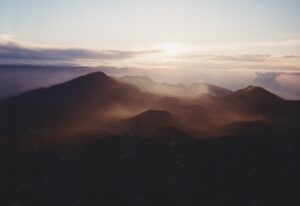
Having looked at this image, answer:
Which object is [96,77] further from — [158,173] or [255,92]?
[158,173]

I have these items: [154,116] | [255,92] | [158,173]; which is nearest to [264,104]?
[255,92]

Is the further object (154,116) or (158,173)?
(154,116)

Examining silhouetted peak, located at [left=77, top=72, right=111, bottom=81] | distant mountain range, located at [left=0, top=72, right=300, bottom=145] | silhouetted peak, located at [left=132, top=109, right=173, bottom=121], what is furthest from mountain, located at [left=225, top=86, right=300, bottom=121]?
silhouetted peak, located at [left=77, top=72, right=111, bottom=81]

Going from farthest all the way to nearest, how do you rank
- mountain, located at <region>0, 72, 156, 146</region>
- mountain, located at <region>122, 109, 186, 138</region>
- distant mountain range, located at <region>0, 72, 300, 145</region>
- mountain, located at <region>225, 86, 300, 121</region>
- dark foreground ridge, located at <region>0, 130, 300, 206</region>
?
mountain, located at <region>225, 86, 300, 121</region>
mountain, located at <region>0, 72, 156, 146</region>
distant mountain range, located at <region>0, 72, 300, 145</region>
mountain, located at <region>122, 109, 186, 138</region>
dark foreground ridge, located at <region>0, 130, 300, 206</region>

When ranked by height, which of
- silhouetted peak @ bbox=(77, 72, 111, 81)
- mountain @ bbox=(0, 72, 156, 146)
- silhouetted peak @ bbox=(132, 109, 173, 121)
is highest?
silhouetted peak @ bbox=(77, 72, 111, 81)

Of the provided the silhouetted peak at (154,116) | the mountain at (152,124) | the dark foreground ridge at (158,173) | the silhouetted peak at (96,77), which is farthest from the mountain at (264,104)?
the silhouetted peak at (96,77)

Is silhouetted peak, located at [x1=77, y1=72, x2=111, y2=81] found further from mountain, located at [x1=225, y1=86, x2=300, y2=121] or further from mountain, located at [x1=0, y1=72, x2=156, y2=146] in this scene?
mountain, located at [x1=225, y1=86, x2=300, y2=121]

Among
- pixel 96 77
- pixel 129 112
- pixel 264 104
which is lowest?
pixel 129 112

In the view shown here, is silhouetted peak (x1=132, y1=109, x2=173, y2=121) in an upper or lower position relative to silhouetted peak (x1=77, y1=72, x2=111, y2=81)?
lower

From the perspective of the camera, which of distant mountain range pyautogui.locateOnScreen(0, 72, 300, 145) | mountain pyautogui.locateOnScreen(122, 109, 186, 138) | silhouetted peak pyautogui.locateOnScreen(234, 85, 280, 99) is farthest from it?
silhouetted peak pyautogui.locateOnScreen(234, 85, 280, 99)

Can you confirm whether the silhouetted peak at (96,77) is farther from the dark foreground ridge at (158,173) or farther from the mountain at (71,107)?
the dark foreground ridge at (158,173)
